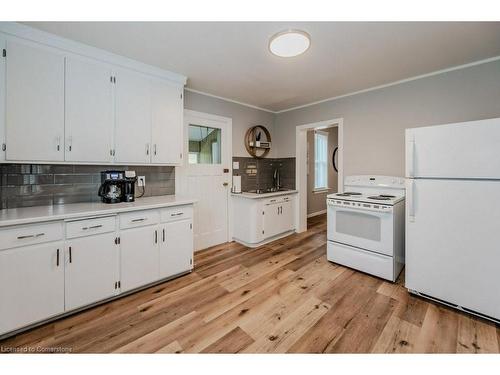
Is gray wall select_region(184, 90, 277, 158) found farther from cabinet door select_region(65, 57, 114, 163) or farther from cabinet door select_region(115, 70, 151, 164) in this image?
cabinet door select_region(65, 57, 114, 163)

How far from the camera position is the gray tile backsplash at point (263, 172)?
3965mm

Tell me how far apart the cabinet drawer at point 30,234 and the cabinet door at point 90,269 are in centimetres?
14

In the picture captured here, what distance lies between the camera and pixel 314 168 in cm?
559

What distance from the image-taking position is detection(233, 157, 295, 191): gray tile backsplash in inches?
156

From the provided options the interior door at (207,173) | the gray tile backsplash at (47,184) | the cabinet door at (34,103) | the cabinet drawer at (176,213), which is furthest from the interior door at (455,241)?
the cabinet door at (34,103)

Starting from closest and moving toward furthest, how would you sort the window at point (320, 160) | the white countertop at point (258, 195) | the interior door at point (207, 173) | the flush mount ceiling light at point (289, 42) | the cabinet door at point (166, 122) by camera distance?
the flush mount ceiling light at point (289, 42), the cabinet door at point (166, 122), the interior door at point (207, 173), the white countertop at point (258, 195), the window at point (320, 160)

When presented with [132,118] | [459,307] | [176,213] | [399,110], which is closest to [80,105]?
[132,118]

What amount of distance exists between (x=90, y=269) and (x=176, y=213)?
35.1 inches

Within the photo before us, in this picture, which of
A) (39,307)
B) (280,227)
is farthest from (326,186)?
(39,307)

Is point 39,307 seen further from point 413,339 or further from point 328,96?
point 328,96

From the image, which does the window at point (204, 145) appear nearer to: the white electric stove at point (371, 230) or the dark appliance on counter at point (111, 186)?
the dark appliance on counter at point (111, 186)

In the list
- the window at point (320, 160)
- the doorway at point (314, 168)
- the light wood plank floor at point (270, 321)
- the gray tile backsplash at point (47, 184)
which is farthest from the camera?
the window at point (320, 160)

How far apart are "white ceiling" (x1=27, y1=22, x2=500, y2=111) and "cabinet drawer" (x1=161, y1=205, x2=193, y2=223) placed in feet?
5.32
